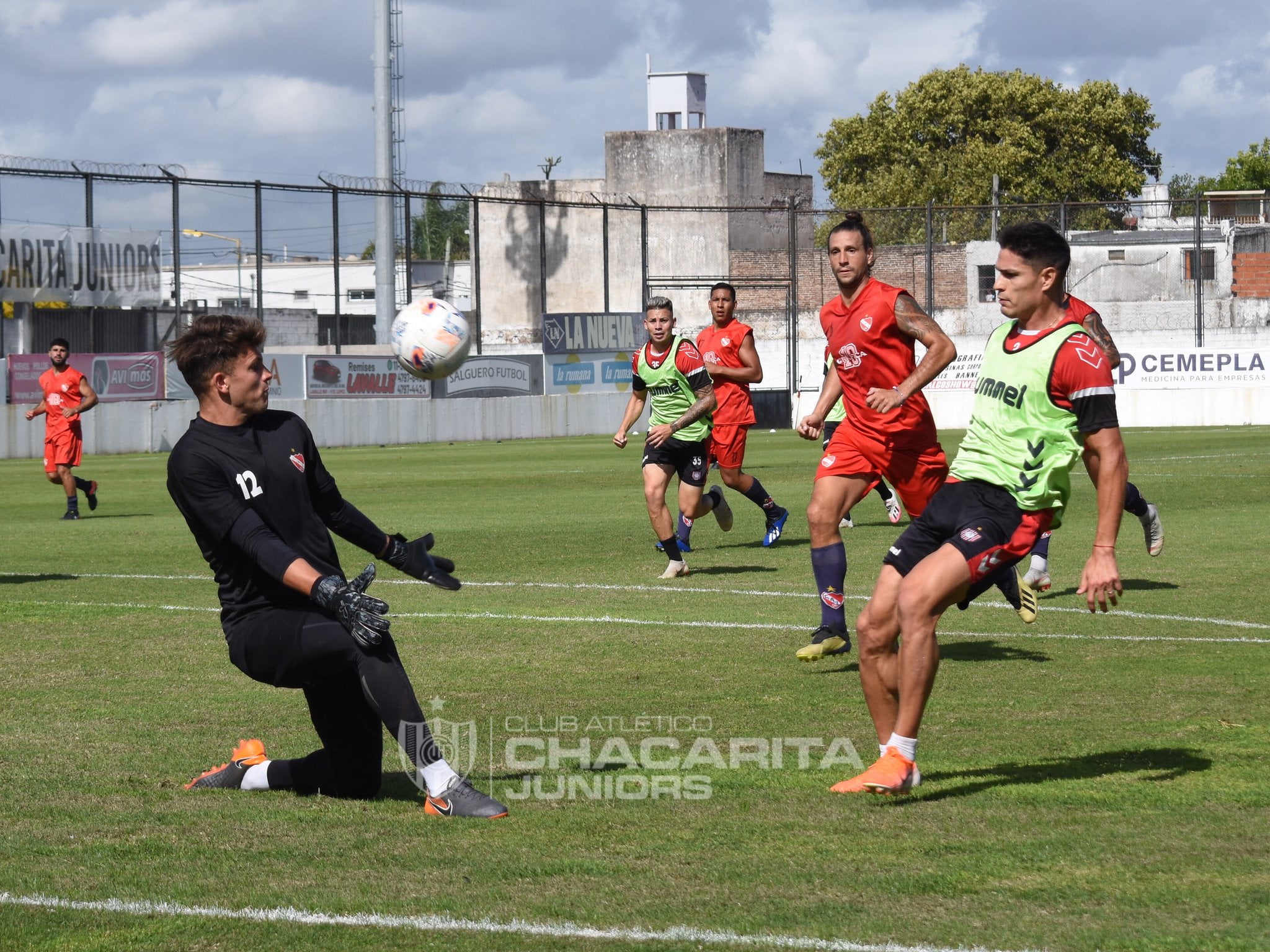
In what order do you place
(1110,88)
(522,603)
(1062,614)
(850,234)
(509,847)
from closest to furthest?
(509,847) → (850,234) → (1062,614) → (522,603) → (1110,88)

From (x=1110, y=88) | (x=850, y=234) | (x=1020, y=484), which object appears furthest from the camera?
(x=1110, y=88)

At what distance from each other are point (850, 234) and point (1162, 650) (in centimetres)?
274

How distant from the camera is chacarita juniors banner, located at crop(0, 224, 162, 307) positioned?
113ft

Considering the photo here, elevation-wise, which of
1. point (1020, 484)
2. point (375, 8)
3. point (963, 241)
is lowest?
point (1020, 484)

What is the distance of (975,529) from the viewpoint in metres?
5.67

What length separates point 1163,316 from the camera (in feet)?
167

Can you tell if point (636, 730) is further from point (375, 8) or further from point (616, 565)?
point (375, 8)

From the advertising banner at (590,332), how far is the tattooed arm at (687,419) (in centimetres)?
2777

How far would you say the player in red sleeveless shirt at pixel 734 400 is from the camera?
14.6m

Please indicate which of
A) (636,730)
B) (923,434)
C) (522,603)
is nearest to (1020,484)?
(636,730)

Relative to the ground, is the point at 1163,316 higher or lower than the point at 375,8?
lower

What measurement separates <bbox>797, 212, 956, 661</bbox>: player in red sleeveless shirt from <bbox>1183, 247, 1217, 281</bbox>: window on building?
4738 cm

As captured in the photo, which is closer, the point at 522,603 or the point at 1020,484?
the point at 1020,484

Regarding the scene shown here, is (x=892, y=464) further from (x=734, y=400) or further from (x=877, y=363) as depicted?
(x=734, y=400)
